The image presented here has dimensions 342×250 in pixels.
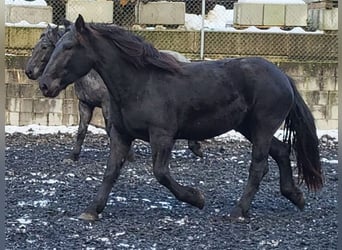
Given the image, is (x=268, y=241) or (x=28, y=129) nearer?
(x=268, y=241)

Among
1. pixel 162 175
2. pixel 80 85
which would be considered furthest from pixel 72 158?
pixel 162 175

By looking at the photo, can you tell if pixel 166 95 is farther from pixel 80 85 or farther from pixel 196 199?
pixel 80 85

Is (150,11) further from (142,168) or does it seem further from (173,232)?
(173,232)

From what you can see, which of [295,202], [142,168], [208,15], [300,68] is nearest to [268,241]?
[295,202]

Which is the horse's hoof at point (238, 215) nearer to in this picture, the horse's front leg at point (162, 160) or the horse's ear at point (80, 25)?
the horse's front leg at point (162, 160)

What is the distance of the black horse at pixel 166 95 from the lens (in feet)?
19.1

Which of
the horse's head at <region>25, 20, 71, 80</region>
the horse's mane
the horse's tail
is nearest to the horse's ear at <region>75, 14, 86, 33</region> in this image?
the horse's mane

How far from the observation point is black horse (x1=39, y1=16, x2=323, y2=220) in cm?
583

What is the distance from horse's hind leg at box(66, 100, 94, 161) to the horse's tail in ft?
11.3

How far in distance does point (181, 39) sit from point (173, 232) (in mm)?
7381

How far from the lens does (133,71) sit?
596 cm

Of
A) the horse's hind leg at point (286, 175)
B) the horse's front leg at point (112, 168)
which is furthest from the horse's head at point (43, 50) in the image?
the horse's hind leg at point (286, 175)

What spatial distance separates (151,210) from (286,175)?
119 cm

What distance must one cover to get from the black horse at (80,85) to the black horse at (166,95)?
2664mm
